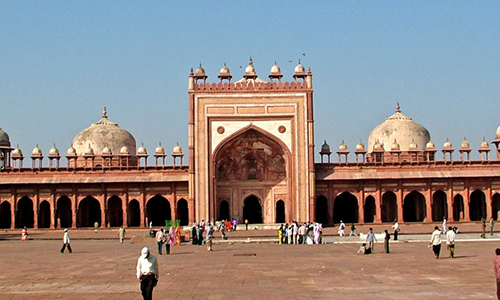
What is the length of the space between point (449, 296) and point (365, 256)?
7982mm

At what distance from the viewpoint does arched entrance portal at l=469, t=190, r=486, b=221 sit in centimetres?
4212

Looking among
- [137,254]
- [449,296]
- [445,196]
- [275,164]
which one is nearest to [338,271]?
[449,296]

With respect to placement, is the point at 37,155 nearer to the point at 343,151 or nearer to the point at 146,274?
the point at 343,151

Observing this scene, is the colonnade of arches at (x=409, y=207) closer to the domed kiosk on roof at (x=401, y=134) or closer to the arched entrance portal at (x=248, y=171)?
the arched entrance portal at (x=248, y=171)

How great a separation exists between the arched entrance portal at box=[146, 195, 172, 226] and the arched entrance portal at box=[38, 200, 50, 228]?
5757 millimetres

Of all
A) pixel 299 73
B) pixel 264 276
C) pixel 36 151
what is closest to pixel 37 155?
pixel 36 151

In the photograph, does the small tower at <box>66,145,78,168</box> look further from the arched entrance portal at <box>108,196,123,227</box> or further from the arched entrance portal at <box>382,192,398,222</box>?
the arched entrance portal at <box>382,192,398,222</box>

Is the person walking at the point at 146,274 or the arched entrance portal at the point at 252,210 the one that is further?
the arched entrance portal at the point at 252,210

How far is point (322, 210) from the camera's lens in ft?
139

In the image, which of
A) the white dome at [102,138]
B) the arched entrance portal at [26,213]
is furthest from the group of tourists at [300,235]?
the white dome at [102,138]

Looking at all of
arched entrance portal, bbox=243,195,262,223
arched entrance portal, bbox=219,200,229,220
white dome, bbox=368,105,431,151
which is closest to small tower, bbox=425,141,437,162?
white dome, bbox=368,105,431,151

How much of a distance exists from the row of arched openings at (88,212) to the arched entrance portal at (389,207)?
438 inches

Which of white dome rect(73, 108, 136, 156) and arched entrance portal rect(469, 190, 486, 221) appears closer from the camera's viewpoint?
arched entrance portal rect(469, 190, 486, 221)

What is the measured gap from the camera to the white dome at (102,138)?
47.3 meters
